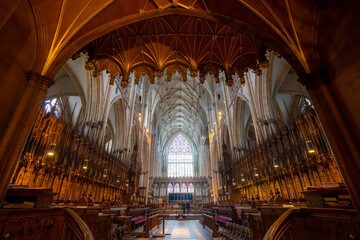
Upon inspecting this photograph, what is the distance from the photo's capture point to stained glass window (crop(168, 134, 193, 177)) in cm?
3872

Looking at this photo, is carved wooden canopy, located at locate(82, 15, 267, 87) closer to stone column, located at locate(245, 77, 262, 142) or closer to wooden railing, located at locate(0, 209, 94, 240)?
wooden railing, located at locate(0, 209, 94, 240)

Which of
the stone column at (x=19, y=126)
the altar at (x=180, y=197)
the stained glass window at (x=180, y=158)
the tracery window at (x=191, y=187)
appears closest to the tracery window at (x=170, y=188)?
the altar at (x=180, y=197)

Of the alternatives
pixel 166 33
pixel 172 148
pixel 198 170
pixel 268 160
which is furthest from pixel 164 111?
pixel 166 33

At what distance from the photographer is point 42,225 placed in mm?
3010

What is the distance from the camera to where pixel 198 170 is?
124 ft

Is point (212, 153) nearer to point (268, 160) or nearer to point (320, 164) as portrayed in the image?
point (268, 160)

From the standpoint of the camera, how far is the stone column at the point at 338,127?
314cm

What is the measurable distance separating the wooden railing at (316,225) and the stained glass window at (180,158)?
3617cm

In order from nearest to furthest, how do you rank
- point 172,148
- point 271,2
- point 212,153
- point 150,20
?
point 271,2 < point 150,20 < point 212,153 < point 172,148

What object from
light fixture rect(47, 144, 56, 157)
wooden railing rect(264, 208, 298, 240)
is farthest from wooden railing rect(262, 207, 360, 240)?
light fixture rect(47, 144, 56, 157)

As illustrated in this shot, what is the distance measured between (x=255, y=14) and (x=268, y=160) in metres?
8.05

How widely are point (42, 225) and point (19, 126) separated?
6.65 ft

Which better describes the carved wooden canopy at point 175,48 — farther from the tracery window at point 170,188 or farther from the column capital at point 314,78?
the tracery window at point 170,188

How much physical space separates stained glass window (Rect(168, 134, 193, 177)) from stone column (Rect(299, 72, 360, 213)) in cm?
3607
